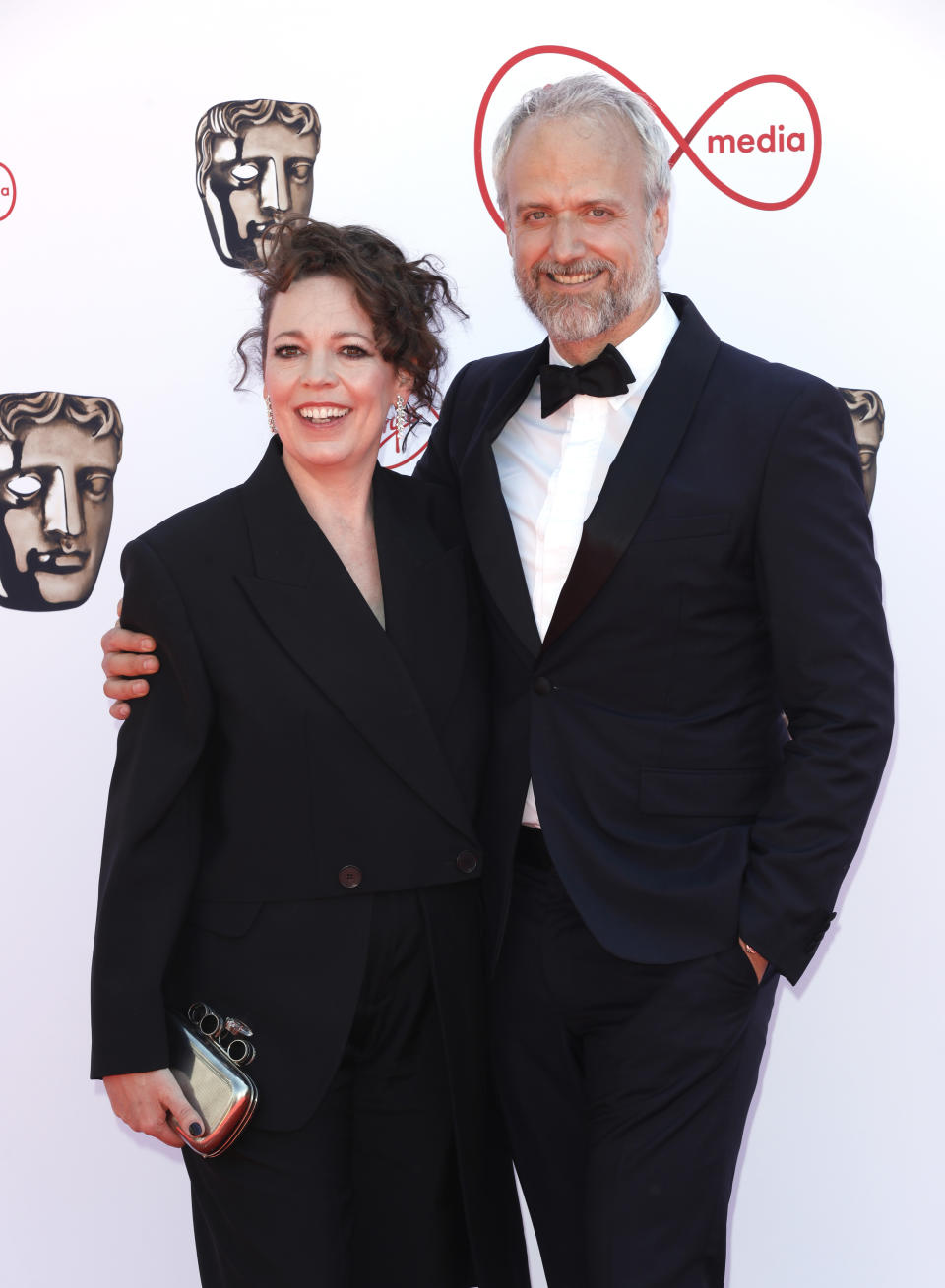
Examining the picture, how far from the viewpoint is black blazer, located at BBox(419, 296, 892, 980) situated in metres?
1.69

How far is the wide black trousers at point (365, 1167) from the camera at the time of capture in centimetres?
171

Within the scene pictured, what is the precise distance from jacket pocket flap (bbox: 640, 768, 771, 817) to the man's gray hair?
32.5 inches

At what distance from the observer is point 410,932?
1726mm

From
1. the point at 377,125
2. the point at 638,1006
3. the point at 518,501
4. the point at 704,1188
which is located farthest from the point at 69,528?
the point at 704,1188

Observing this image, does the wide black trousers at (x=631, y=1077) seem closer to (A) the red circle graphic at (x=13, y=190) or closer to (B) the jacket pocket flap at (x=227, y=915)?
(B) the jacket pocket flap at (x=227, y=915)

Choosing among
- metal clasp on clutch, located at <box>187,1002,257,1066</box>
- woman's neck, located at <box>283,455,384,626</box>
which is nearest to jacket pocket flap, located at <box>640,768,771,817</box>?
woman's neck, located at <box>283,455,384,626</box>

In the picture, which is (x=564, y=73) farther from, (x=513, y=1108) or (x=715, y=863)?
(x=513, y=1108)

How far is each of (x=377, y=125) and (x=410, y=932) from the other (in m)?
1.68

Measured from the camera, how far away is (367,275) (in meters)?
1.84

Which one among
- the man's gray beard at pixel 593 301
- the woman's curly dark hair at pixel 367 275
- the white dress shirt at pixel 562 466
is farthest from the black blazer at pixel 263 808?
the man's gray beard at pixel 593 301

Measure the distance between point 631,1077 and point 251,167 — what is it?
1.90 metres

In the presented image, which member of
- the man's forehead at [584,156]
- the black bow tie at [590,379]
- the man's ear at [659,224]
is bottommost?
the black bow tie at [590,379]

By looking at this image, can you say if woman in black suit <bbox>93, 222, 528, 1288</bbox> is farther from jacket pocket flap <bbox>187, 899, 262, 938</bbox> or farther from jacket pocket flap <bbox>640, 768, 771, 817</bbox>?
jacket pocket flap <bbox>640, 768, 771, 817</bbox>

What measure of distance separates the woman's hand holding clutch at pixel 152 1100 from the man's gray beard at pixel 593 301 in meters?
1.17
